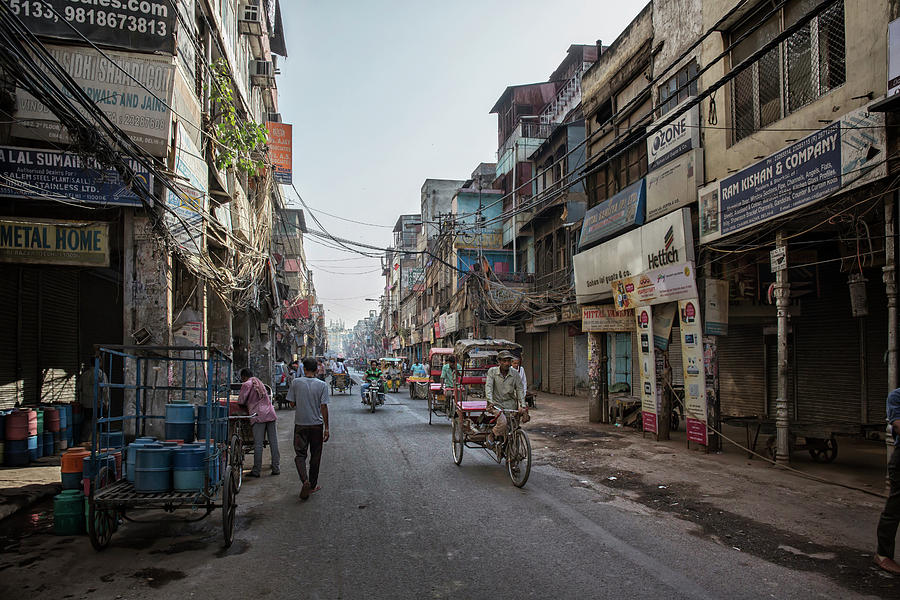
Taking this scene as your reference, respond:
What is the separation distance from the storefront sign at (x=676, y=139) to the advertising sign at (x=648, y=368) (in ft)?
9.25

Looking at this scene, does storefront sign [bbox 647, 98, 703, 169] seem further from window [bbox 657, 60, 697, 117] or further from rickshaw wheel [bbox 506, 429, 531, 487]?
rickshaw wheel [bbox 506, 429, 531, 487]

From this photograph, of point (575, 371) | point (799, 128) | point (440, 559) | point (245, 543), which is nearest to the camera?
point (440, 559)

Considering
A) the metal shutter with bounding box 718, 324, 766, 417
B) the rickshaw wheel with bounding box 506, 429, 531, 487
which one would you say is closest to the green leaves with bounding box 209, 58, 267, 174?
the rickshaw wheel with bounding box 506, 429, 531, 487

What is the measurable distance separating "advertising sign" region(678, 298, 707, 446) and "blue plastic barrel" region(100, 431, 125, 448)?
9.68m

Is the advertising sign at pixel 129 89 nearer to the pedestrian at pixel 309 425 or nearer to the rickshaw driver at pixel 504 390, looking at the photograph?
the pedestrian at pixel 309 425

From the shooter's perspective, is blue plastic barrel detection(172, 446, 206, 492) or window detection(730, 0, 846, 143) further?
window detection(730, 0, 846, 143)

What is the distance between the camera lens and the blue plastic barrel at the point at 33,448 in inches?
413

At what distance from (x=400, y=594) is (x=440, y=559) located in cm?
84

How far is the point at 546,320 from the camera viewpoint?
91.2 ft

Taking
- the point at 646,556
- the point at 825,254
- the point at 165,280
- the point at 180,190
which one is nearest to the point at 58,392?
the point at 165,280

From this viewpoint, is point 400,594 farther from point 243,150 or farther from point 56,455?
point 243,150

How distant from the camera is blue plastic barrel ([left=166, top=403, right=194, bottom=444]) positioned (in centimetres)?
673

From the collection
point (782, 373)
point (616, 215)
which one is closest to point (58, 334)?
point (616, 215)

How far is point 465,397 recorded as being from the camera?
14.6 m
